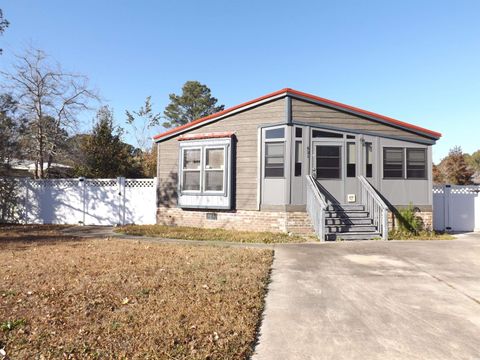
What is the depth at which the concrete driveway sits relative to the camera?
2850mm

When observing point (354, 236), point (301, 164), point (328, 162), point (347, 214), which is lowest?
point (354, 236)

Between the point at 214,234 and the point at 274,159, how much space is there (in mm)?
3152

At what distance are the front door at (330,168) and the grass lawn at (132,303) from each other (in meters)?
4.19

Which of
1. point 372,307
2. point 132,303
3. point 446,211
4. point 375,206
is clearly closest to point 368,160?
point 375,206

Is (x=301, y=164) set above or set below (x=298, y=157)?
below

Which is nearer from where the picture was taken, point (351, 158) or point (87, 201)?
point (351, 158)

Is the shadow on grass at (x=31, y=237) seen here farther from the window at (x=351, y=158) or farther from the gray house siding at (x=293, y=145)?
the window at (x=351, y=158)

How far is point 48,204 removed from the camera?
516 inches

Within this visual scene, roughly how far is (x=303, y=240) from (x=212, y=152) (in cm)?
456

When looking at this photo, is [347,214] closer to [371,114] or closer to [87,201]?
[371,114]

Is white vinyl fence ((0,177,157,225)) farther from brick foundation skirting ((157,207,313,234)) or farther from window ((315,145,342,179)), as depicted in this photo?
window ((315,145,342,179))

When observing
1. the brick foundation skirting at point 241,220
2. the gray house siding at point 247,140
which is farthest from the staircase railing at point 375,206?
the gray house siding at point 247,140

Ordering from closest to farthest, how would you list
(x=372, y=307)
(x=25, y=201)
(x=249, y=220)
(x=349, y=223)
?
(x=372, y=307), (x=349, y=223), (x=249, y=220), (x=25, y=201)

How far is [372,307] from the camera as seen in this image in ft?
12.6
